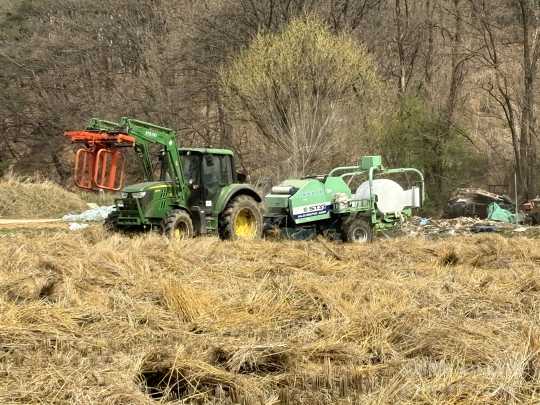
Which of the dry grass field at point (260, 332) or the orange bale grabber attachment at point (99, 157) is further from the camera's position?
the orange bale grabber attachment at point (99, 157)

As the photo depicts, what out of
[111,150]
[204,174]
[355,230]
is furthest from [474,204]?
[111,150]

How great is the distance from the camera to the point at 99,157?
11430 millimetres

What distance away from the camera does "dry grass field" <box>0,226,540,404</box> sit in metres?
3.68

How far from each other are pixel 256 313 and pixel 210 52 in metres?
26.3

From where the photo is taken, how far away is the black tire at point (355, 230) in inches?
521

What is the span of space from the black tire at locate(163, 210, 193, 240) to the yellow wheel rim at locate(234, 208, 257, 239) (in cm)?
115

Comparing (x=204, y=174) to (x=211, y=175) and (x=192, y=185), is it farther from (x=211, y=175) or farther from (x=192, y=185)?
(x=192, y=185)

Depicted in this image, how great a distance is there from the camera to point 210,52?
30266 mm

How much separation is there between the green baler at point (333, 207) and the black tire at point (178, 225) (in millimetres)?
2108

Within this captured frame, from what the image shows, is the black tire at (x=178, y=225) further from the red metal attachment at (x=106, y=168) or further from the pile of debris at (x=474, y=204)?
the pile of debris at (x=474, y=204)

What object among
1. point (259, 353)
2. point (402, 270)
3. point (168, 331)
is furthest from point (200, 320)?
point (402, 270)

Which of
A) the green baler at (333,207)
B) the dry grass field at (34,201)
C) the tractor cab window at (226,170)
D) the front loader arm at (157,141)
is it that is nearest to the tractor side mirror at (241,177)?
the tractor cab window at (226,170)

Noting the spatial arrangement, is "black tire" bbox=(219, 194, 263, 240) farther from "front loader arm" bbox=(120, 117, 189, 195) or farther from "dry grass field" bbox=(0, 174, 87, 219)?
"dry grass field" bbox=(0, 174, 87, 219)

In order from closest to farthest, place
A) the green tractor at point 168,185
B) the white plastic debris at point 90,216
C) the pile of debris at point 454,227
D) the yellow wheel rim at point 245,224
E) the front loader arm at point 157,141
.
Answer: the green tractor at point 168,185 → the front loader arm at point 157,141 → the yellow wheel rim at point 245,224 → the pile of debris at point 454,227 → the white plastic debris at point 90,216
